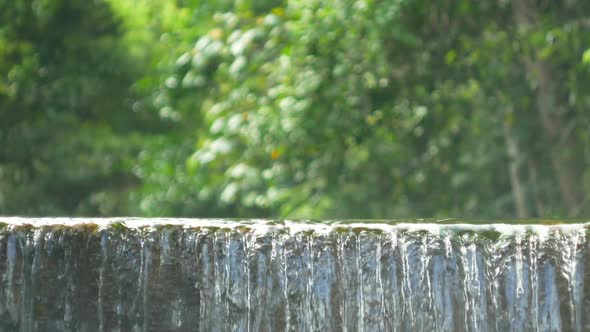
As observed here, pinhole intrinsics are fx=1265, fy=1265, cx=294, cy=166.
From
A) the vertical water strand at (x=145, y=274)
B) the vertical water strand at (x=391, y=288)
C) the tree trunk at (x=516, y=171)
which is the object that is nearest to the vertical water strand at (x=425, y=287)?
the vertical water strand at (x=391, y=288)

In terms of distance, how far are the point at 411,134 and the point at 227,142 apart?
1.97 meters

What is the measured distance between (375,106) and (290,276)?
14.9 ft

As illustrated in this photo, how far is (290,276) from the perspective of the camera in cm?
588

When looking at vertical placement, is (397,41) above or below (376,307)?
above

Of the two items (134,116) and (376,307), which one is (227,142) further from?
(134,116)

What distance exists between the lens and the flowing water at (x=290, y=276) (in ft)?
18.1

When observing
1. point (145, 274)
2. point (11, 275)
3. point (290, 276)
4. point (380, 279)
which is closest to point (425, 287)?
point (380, 279)

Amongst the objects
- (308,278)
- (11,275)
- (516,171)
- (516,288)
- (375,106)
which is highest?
(375,106)

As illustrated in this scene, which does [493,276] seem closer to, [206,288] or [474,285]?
[474,285]

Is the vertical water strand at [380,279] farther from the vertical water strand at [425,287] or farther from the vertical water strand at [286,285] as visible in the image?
the vertical water strand at [286,285]

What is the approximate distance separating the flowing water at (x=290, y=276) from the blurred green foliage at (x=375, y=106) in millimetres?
3090

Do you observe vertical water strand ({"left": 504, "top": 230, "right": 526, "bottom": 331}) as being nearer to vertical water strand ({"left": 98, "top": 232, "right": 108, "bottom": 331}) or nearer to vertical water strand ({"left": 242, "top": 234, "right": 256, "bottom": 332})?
vertical water strand ({"left": 242, "top": 234, "right": 256, "bottom": 332})

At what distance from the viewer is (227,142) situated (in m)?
9.84

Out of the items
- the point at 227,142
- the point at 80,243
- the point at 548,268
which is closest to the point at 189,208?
the point at 227,142
